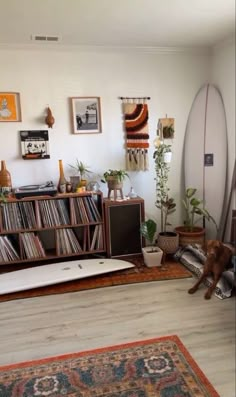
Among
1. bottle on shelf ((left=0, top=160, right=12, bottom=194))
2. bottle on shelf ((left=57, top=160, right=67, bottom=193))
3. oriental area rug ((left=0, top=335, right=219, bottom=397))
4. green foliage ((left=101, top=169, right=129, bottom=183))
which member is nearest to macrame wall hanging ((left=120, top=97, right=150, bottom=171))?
green foliage ((left=101, top=169, right=129, bottom=183))

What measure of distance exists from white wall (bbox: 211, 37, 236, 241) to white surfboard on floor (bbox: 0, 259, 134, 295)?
137cm

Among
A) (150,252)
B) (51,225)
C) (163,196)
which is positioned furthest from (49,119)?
(150,252)

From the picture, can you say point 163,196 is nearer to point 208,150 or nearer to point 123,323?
point 208,150

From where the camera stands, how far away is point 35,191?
3.04 meters

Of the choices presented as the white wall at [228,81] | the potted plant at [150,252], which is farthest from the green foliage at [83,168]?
the white wall at [228,81]

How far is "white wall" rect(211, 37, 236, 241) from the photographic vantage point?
3.13 metres

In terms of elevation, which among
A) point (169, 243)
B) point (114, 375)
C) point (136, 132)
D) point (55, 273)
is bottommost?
point (114, 375)

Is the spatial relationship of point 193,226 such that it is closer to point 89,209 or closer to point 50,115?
point 89,209

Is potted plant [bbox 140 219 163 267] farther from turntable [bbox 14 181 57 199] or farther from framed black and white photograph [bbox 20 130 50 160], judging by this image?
framed black and white photograph [bbox 20 130 50 160]

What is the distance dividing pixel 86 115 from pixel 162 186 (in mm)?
1076

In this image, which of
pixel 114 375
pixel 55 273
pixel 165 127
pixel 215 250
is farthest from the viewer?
pixel 165 127

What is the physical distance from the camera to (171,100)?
11.5ft

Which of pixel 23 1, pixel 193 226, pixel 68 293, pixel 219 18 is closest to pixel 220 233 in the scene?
pixel 193 226

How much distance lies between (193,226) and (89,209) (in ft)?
3.80
